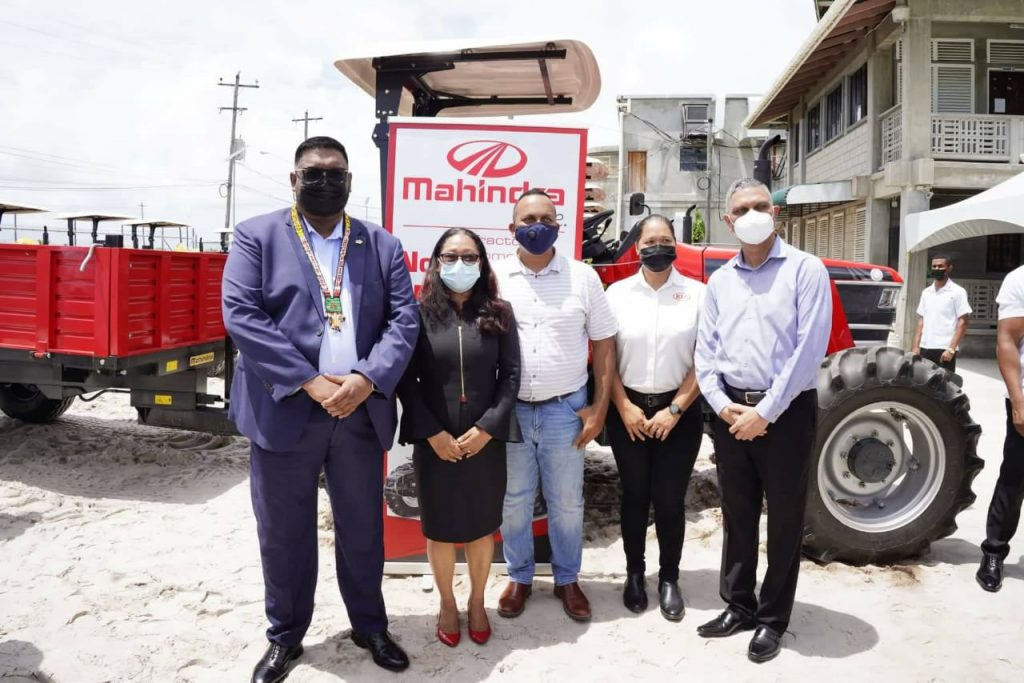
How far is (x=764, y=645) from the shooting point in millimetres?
3086

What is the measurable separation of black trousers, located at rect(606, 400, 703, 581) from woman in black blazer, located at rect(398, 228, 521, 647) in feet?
2.18

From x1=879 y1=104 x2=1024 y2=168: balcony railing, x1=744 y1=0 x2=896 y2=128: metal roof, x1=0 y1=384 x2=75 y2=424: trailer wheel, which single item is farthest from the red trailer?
x1=879 y1=104 x2=1024 y2=168: balcony railing

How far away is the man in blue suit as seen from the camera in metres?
2.83

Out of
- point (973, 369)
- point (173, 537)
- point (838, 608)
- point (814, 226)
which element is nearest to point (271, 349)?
point (173, 537)

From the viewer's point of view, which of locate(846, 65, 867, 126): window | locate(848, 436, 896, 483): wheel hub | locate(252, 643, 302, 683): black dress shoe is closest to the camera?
locate(252, 643, 302, 683): black dress shoe

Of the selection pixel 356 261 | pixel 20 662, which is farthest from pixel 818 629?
pixel 20 662

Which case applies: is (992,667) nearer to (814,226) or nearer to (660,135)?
(814,226)

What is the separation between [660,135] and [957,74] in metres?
14.2

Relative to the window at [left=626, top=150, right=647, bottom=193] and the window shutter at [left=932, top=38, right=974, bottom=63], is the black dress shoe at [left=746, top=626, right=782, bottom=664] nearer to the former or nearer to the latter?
the window shutter at [left=932, top=38, right=974, bottom=63]

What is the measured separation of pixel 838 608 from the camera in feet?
11.7

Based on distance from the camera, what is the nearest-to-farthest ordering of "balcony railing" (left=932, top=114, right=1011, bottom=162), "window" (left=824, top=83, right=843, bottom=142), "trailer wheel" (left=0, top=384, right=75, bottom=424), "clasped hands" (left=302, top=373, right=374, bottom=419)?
"clasped hands" (left=302, top=373, right=374, bottom=419), "trailer wheel" (left=0, top=384, right=75, bottom=424), "balcony railing" (left=932, top=114, right=1011, bottom=162), "window" (left=824, top=83, right=843, bottom=142)

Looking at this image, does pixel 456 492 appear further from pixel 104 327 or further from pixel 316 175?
pixel 104 327

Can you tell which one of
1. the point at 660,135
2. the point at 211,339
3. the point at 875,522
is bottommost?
the point at 875,522

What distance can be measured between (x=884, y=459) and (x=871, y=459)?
0.07m
